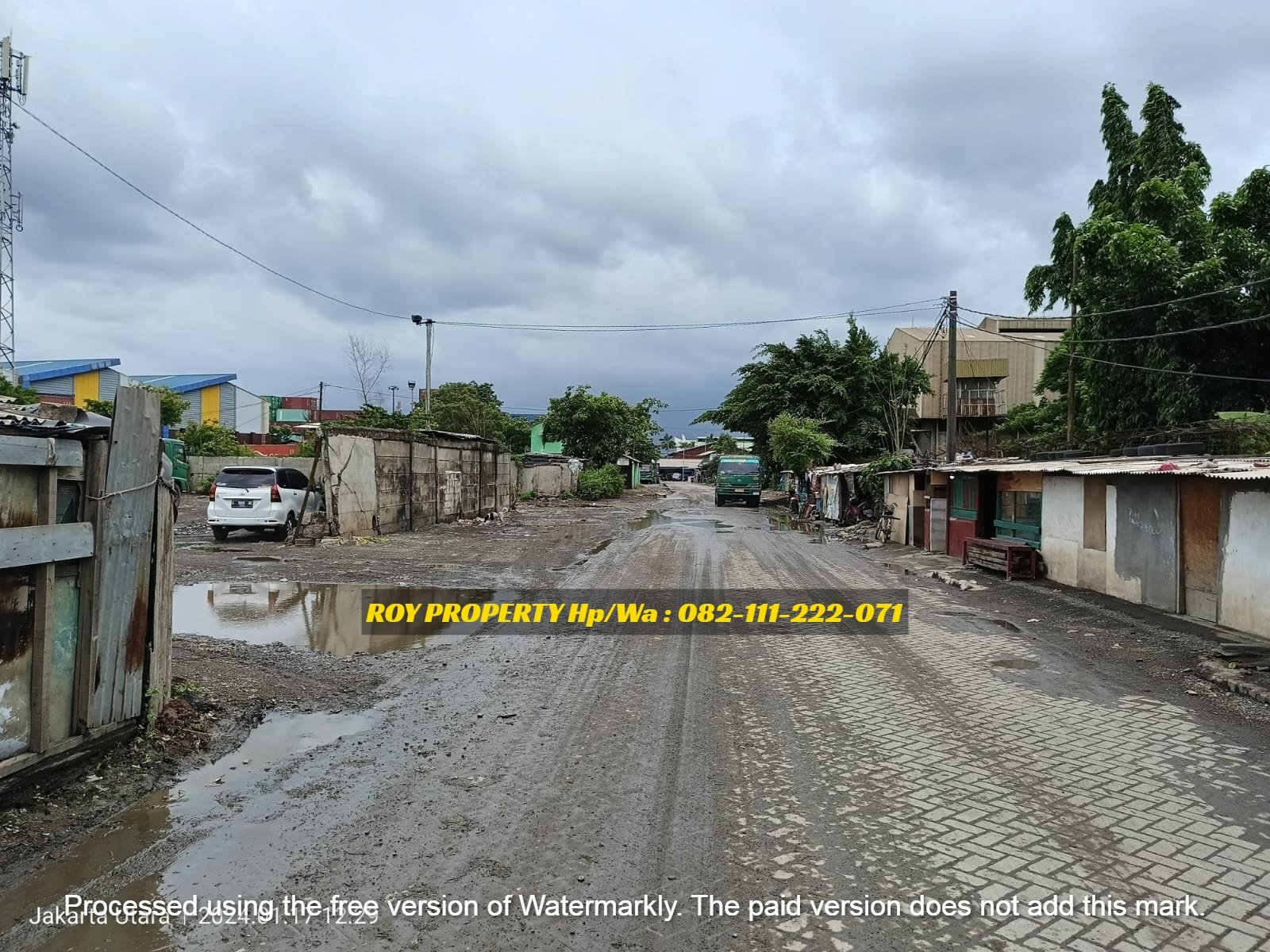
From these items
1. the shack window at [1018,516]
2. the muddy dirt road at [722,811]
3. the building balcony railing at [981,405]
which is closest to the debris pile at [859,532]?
the shack window at [1018,516]

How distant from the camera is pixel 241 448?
43188 mm

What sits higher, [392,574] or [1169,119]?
[1169,119]

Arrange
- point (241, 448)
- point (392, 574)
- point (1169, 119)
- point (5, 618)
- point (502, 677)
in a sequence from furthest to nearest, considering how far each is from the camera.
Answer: point (241, 448) → point (1169, 119) → point (392, 574) → point (502, 677) → point (5, 618)

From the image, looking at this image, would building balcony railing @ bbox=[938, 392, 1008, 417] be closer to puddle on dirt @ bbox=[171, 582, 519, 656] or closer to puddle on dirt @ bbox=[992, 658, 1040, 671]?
puddle on dirt @ bbox=[171, 582, 519, 656]

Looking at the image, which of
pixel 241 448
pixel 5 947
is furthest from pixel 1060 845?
pixel 241 448

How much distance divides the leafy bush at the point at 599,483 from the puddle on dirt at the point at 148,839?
3996 centimetres

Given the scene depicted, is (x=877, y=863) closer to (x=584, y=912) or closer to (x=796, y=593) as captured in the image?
(x=584, y=912)

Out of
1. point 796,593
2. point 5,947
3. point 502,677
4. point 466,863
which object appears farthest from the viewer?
point 796,593

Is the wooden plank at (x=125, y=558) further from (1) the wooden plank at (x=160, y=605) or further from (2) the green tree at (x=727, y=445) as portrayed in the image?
(2) the green tree at (x=727, y=445)

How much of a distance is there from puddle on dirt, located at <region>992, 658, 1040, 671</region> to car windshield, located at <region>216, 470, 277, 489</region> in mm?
15200

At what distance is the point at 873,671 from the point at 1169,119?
973 inches

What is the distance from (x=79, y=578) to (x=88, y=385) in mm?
53430

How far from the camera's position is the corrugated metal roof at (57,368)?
45.1 meters

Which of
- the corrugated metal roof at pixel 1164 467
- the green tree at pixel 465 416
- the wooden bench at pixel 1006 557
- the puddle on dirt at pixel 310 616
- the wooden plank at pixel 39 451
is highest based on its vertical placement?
the green tree at pixel 465 416
